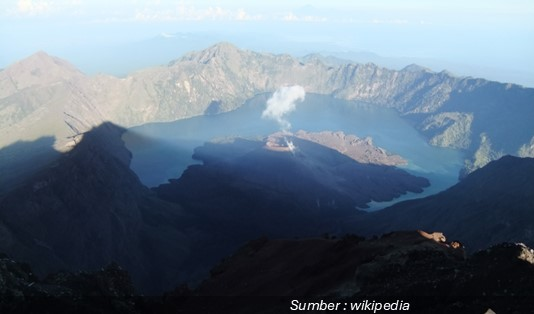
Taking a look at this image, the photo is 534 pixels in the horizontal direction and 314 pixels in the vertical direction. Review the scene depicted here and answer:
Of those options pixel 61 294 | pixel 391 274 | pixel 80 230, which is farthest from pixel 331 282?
pixel 80 230

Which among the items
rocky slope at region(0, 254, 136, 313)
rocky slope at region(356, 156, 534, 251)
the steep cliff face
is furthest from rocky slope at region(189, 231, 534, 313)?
rocky slope at region(356, 156, 534, 251)

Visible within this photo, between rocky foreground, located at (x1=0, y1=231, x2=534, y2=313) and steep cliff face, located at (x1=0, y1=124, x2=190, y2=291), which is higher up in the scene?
rocky foreground, located at (x1=0, y1=231, x2=534, y2=313)

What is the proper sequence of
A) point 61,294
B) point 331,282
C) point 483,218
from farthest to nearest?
1. point 483,218
2. point 331,282
3. point 61,294

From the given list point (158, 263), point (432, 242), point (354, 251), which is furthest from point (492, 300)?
point (158, 263)

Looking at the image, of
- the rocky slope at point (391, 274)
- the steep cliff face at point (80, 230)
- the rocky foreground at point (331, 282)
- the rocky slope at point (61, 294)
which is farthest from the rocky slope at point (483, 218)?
the rocky slope at point (61, 294)

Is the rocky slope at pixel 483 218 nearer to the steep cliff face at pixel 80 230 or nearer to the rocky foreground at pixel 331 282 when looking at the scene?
the steep cliff face at pixel 80 230

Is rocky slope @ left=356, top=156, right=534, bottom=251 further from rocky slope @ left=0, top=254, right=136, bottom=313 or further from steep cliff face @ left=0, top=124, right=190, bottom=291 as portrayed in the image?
rocky slope @ left=0, top=254, right=136, bottom=313

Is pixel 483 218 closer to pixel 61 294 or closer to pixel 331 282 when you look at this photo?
pixel 331 282

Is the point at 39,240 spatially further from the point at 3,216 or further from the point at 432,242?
the point at 432,242
